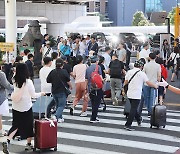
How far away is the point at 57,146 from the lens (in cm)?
913

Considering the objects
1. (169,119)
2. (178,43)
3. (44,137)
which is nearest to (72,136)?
(44,137)

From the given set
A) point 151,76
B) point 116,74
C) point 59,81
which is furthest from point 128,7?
point 59,81

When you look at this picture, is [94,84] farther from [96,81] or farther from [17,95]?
[17,95]

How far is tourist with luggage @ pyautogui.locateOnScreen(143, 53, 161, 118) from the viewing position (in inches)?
454

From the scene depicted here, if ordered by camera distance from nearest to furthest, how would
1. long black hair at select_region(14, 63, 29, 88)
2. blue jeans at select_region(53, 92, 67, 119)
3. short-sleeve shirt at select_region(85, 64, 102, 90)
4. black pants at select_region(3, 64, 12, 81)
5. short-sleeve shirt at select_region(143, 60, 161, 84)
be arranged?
long black hair at select_region(14, 63, 29, 88)
blue jeans at select_region(53, 92, 67, 119)
short-sleeve shirt at select_region(143, 60, 161, 84)
short-sleeve shirt at select_region(85, 64, 102, 90)
black pants at select_region(3, 64, 12, 81)

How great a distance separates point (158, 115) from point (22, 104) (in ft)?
11.9

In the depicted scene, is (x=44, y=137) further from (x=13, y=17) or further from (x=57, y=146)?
(x=13, y=17)

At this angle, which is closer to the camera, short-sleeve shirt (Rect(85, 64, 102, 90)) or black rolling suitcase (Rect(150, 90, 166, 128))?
black rolling suitcase (Rect(150, 90, 166, 128))

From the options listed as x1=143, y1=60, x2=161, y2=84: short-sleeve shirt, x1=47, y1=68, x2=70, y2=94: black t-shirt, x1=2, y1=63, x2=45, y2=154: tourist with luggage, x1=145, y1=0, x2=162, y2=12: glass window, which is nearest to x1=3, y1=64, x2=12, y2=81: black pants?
x1=47, y1=68, x2=70, y2=94: black t-shirt

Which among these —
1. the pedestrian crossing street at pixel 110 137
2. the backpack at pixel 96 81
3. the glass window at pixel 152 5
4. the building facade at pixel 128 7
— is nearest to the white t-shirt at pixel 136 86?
the pedestrian crossing street at pixel 110 137

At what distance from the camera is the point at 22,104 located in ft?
27.0

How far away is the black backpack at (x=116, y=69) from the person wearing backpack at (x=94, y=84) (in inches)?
63.2

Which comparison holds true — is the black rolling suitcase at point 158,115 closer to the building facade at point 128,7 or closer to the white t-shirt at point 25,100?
the white t-shirt at point 25,100

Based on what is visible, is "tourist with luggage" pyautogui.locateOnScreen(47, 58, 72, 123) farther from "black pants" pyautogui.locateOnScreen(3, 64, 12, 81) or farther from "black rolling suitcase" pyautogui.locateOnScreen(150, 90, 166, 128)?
"black pants" pyautogui.locateOnScreen(3, 64, 12, 81)
